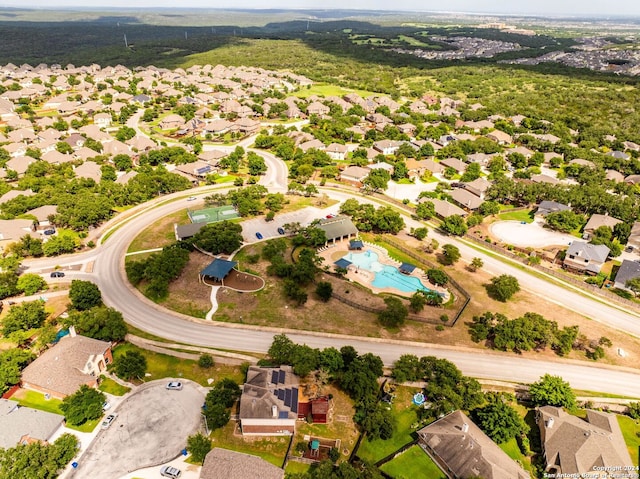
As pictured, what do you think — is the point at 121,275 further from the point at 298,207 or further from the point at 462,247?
the point at 462,247

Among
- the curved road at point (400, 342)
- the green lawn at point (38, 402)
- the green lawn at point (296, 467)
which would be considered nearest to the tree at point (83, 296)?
the curved road at point (400, 342)

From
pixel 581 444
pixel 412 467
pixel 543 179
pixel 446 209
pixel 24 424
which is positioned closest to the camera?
pixel 581 444

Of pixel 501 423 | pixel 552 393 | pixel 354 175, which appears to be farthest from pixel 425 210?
pixel 501 423

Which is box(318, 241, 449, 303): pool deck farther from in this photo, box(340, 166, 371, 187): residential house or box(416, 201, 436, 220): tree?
box(340, 166, 371, 187): residential house

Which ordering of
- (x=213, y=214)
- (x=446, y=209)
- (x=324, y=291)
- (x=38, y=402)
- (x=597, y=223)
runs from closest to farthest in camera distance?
(x=38, y=402)
(x=324, y=291)
(x=597, y=223)
(x=213, y=214)
(x=446, y=209)

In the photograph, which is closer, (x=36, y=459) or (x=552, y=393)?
(x=36, y=459)

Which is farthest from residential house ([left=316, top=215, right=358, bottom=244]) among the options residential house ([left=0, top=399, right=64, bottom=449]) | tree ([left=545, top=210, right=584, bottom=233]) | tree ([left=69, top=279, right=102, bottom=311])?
residential house ([left=0, top=399, right=64, bottom=449])

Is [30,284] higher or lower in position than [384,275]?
higher

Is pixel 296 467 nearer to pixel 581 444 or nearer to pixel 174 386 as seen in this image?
pixel 174 386
